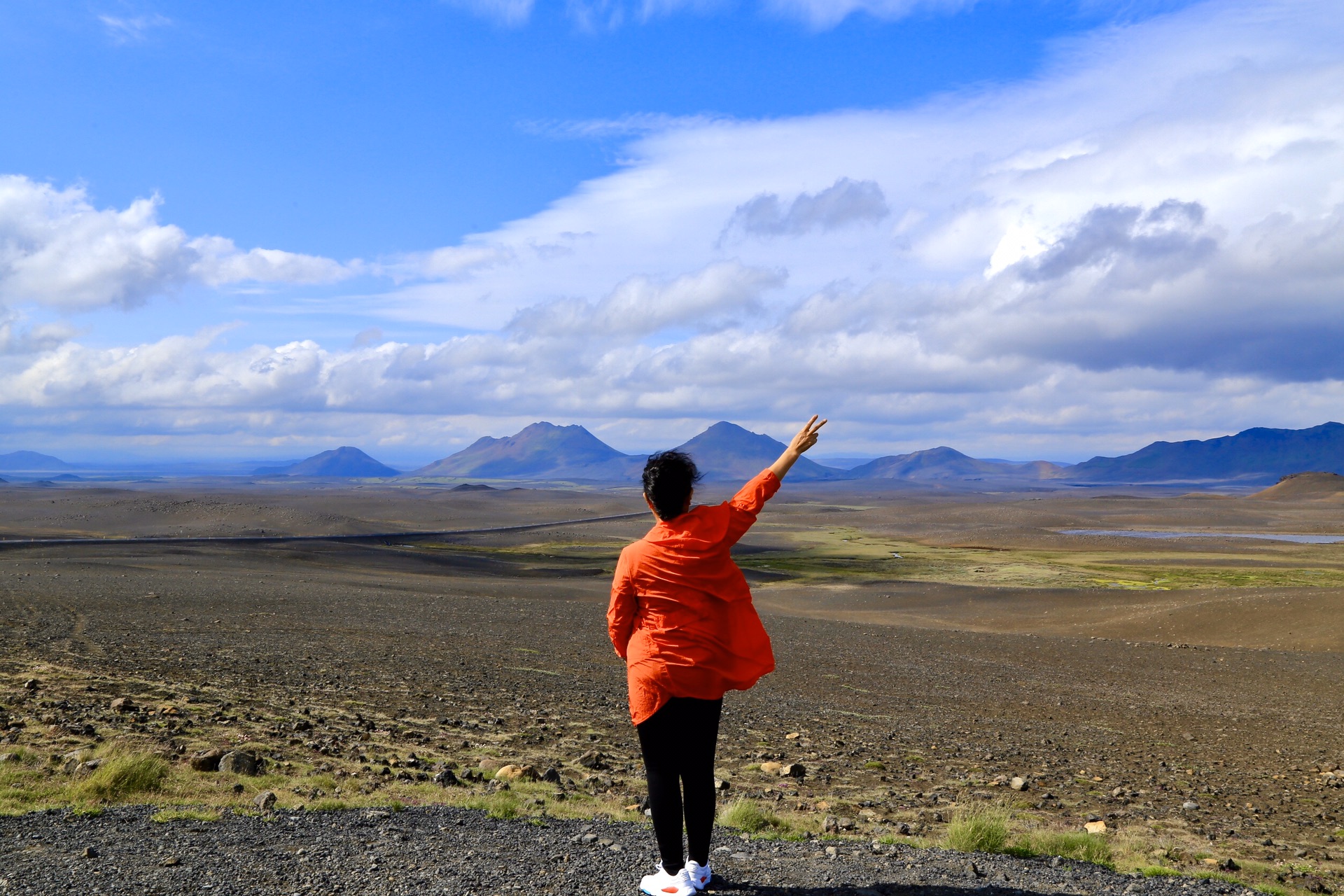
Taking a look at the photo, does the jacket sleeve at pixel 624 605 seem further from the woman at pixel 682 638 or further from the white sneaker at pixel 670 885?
the white sneaker at pixel 670 885

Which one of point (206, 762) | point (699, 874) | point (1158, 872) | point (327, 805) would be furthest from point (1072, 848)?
point (206, 762)

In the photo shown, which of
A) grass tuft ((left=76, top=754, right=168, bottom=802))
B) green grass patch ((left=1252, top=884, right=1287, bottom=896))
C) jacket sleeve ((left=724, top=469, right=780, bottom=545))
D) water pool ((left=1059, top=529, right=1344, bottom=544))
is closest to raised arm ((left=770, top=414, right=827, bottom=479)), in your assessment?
jacket sleeve ((left=724, top=469, right=780, bottom=545))

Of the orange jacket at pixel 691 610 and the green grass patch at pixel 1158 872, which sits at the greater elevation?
the orange jacket at pixel 691 610

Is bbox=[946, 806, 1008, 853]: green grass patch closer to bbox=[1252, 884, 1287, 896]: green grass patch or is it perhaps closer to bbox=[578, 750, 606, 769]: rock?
bbox=[1252, 884, 1287, 896]: green grass patch

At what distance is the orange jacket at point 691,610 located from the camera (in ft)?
14.6

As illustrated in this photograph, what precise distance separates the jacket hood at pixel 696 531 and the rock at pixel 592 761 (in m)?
5.12

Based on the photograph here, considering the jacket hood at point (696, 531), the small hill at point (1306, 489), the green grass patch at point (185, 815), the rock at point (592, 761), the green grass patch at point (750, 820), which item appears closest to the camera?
the jacket hood at point (696, 531)

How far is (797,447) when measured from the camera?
16.1 feet

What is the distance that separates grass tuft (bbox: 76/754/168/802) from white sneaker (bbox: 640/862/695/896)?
4.00 m

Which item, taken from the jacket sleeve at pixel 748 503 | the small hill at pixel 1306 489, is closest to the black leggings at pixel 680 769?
the jacket sleeve at pixel 748 503

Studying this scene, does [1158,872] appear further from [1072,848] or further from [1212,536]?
[1212,536]

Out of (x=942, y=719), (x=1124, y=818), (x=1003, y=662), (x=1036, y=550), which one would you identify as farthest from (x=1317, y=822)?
(x=1036, y=550)

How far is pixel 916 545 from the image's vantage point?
75875 millimetres

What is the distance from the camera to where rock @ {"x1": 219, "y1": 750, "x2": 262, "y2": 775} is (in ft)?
24.1
